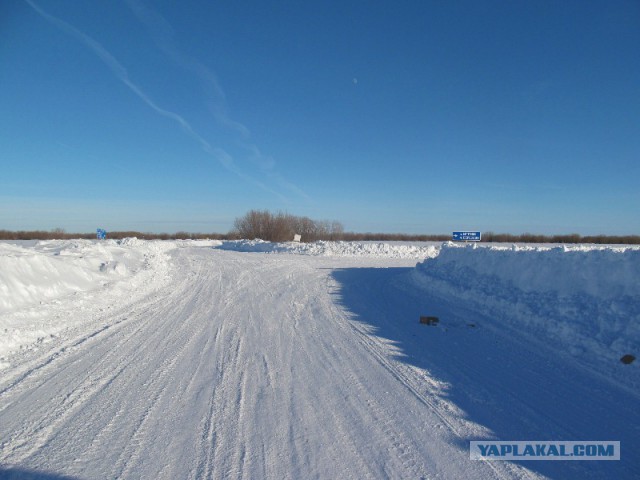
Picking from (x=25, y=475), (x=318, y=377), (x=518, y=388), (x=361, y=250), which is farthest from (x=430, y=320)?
(x=361, y=250)

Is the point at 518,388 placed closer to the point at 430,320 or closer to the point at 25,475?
the point at 430,320

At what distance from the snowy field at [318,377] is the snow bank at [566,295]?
0.04 metres

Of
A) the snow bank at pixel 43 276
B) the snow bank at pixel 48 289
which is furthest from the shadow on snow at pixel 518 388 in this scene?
the snow bank at pixel 43 276

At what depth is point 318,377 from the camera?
201 inches

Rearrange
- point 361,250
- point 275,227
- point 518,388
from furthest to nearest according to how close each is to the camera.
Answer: point 275,227 < point 361,250 < point 518,388

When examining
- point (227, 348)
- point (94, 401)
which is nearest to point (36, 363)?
point (94, 401)

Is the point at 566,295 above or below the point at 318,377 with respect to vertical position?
above

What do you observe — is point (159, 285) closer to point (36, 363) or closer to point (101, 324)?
point (101, 324)

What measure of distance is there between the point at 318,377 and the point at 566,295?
6084 mm

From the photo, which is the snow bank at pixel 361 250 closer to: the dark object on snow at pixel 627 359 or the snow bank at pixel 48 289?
the snow bank at pixel 48 289

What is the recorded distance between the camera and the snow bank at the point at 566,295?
20.2 feet

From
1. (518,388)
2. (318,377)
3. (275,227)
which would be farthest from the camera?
(275,227)

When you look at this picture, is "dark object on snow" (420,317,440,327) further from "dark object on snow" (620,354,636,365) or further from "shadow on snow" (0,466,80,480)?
"shadow on snow" (0,466,80,480)

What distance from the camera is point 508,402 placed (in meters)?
4.39
